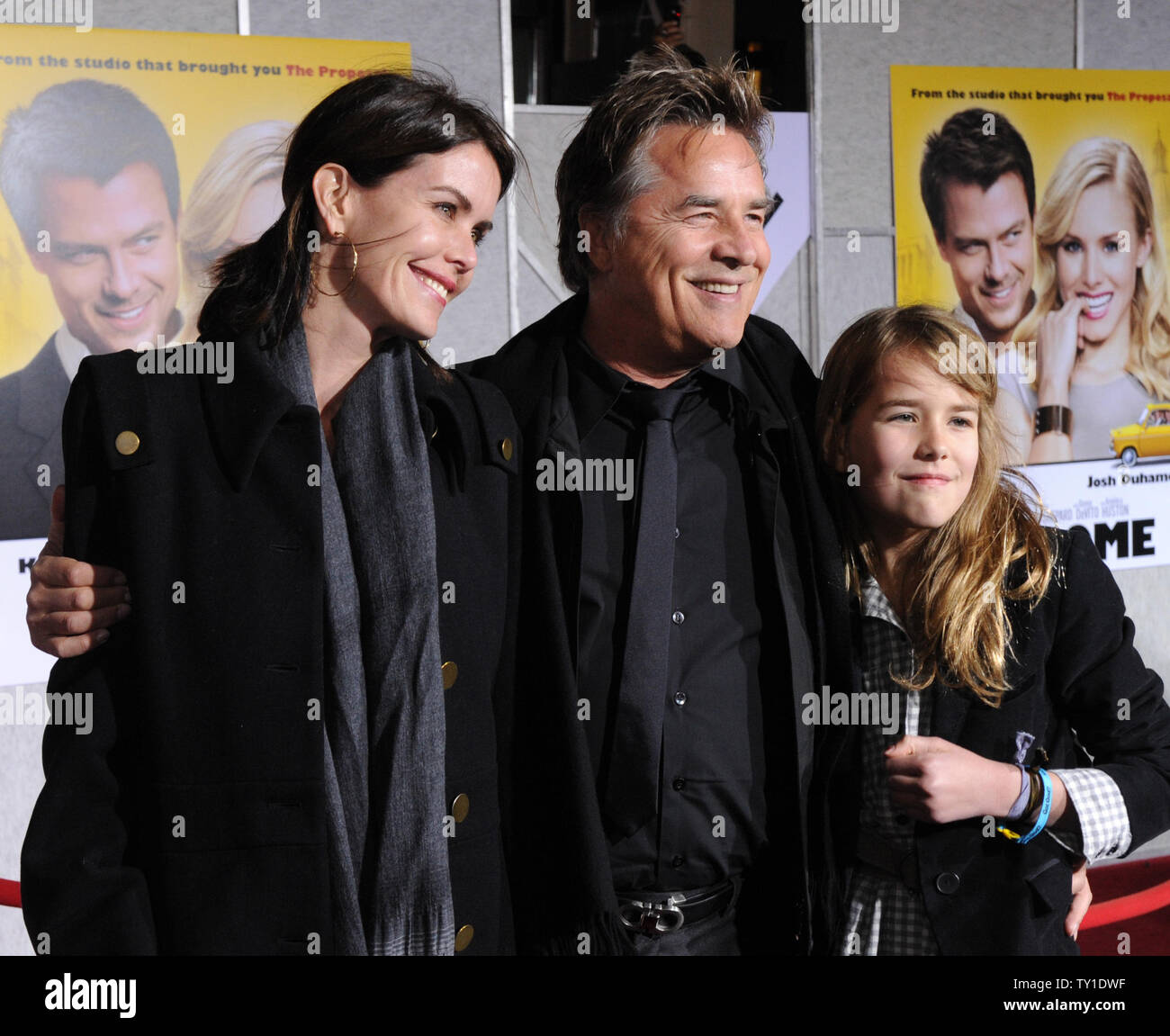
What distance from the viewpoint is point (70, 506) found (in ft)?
5.13

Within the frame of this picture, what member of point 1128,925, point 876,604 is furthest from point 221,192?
point 1128,925

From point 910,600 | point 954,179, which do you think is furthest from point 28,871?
point 954,179

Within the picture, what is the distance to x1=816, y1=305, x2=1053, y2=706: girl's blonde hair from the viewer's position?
1711 millimetres

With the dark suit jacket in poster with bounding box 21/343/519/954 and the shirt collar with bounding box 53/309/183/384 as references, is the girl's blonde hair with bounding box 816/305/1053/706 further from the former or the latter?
the shirt collar with bounding box 53/309/183/384

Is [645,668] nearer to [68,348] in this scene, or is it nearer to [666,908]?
[666,908]

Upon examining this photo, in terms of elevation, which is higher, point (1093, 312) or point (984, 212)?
point (984, 212)

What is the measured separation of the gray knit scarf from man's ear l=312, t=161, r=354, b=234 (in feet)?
0.70

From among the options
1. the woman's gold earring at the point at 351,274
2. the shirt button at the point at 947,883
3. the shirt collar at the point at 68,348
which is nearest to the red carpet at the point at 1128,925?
the shirt button at the point at 947,883

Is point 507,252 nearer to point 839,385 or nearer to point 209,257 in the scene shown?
point 209,257

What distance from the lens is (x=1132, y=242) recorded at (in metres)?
4.62

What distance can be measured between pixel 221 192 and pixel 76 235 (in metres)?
0.45
